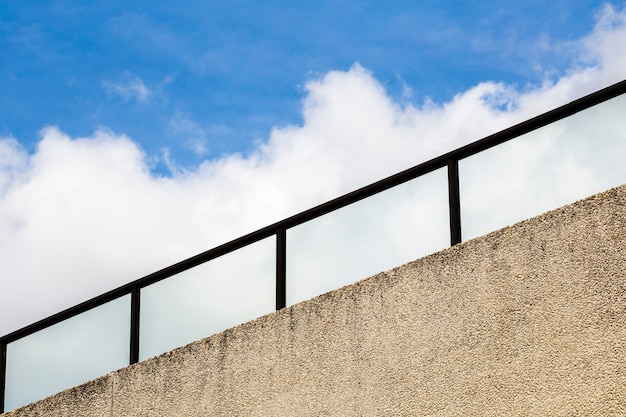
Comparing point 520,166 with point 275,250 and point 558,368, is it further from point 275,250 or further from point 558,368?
point 275,250

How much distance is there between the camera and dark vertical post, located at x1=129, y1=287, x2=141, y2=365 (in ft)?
31.9

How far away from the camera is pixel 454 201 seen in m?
7.68

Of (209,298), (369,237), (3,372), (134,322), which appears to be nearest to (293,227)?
(369,237)

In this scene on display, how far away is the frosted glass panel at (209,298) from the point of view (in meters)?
8.90

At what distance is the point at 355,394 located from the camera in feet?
25.2

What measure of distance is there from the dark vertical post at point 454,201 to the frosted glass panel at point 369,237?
6cm

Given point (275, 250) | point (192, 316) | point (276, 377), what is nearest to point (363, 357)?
point (276, 377)

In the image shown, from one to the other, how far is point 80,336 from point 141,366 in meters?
1.14

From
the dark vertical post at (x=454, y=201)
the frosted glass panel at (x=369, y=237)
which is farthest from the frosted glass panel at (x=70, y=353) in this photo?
the dark vertical post at (x=454, y=201)

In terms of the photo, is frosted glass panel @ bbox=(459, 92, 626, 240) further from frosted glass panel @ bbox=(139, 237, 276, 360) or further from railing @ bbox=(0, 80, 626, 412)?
frosted glass panel @ bbox=(139, 237, 276, 360)

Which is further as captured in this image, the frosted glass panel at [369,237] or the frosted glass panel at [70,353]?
the frosted glass panel at [70,353]

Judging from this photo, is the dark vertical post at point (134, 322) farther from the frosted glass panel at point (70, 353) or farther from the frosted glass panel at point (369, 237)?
the frosted glass panel at point (369, 237)

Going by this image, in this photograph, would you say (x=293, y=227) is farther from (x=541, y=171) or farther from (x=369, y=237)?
(x=541, y=171)

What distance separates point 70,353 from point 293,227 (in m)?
3.00
